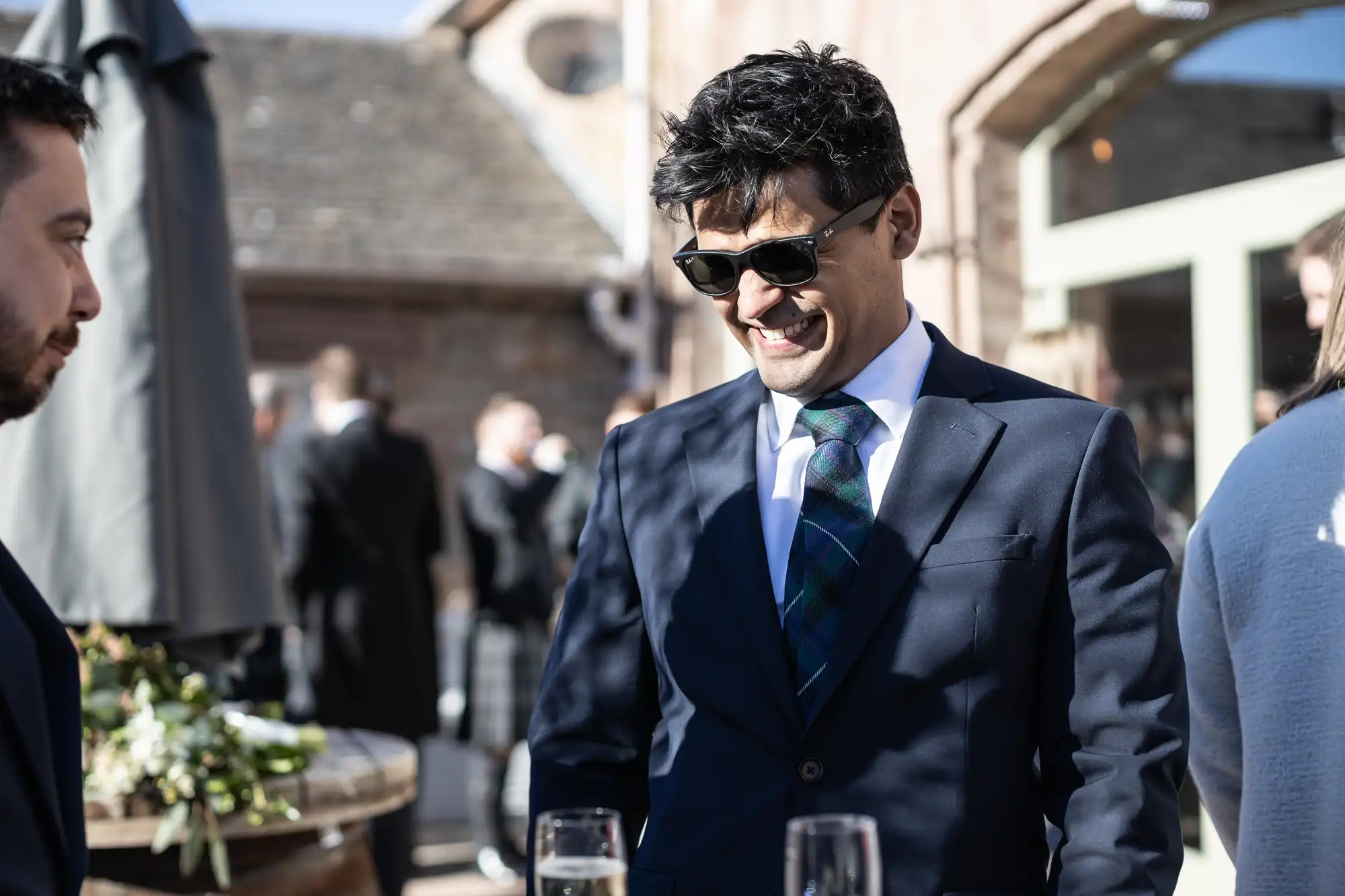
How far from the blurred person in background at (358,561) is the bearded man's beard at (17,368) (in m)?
4.37

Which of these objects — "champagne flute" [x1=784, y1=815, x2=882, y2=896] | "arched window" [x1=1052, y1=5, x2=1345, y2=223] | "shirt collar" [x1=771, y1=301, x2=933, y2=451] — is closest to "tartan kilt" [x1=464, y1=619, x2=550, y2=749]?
"arched window" [x1=1052, y1=5, x2=1345, y2=223]

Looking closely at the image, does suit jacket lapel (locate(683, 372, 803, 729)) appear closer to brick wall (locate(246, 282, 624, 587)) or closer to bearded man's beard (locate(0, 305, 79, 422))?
bearded man's beard (locate(0, 305, 79, 422))

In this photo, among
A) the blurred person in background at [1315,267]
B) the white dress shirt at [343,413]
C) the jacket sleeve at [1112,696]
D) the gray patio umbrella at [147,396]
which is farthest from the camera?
→ the white dress shirt at [343,413]

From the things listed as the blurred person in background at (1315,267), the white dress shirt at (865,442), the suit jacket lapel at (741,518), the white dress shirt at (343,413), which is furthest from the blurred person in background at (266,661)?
the white dress shirt at (865,442)

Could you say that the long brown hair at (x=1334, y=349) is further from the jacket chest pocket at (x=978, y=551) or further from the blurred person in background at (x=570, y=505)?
the blurred person in background at (x=570, y=505)

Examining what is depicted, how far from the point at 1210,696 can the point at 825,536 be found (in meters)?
0.85

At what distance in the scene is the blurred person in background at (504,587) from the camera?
23.6 feet

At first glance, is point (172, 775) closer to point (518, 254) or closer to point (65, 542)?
point (65, 542)

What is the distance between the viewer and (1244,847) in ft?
7.56

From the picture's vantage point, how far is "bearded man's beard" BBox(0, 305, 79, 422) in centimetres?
185

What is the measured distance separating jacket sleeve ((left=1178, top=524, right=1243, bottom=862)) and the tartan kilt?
4851 millimetres

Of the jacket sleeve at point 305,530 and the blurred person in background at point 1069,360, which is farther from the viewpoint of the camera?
the jacket sleeve at point 305,530

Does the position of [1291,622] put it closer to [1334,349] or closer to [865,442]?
[1334,349]

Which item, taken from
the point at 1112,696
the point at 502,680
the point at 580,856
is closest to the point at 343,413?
the point at 502,680
